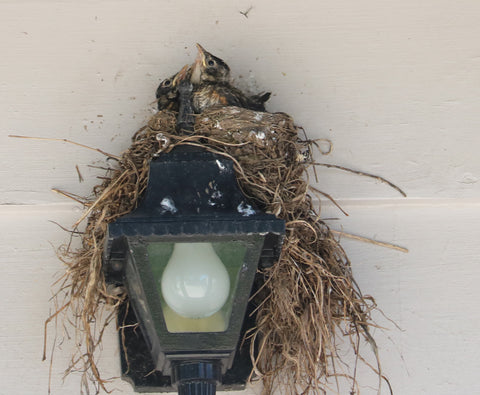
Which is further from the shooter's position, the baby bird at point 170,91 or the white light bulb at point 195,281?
the baby bird at point 170,91

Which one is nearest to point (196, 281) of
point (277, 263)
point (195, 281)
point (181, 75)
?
point (195, 281)

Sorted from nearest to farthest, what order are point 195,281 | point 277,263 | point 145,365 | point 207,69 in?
1. point 195,281
2. point 277,263
3. point 145,365
4. point 207,69

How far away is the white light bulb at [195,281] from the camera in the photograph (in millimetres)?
1201

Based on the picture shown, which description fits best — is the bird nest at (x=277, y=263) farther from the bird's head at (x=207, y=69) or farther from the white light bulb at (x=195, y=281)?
the white light bulb at (x=195, y=281)

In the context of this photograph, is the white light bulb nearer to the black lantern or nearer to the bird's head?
the black lantern

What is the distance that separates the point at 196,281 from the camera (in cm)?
120

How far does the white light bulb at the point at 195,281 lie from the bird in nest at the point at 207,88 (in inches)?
17.4

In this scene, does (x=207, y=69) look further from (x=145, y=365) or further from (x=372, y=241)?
(x=145, y=365)

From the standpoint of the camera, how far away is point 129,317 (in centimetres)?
155

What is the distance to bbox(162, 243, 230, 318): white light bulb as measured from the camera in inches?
47.3

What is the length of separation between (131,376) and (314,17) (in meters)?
0.88

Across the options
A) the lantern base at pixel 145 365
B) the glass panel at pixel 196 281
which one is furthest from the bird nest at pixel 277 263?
the glass panel at pixel 196 281

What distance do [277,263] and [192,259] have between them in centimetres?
22

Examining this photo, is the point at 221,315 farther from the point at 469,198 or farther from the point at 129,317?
the point at 469,198
